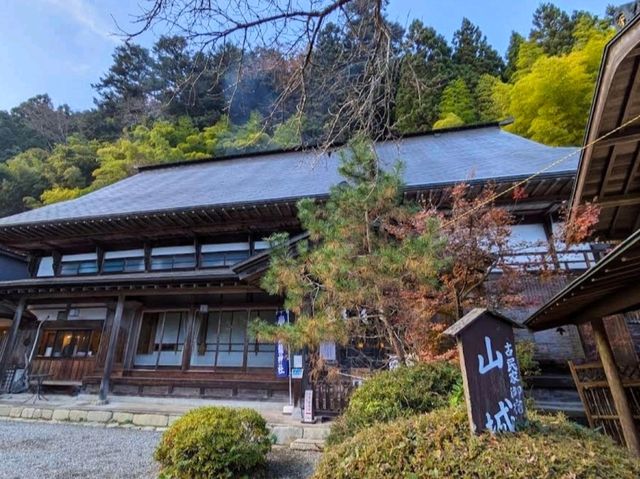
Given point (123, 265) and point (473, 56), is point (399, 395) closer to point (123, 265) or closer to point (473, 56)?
point (123, 265)

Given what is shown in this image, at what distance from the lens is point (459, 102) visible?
21.2 m

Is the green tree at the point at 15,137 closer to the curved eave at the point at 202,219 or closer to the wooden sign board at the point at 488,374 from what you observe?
the curved eave at the point at 202,219

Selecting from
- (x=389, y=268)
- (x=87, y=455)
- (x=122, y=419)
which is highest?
(x=389, y=268)

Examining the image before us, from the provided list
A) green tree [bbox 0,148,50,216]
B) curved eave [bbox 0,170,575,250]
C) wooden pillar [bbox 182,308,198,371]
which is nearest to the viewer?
curved eave [bbox 0,170,575,250]

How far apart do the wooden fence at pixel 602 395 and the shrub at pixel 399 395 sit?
7.88ft

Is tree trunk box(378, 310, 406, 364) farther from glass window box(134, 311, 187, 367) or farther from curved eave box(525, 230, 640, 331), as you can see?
glass window box(134, 311, 187, 367)

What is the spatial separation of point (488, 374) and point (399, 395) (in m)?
1.50

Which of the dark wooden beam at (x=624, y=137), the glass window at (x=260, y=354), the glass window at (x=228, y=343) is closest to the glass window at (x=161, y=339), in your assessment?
the glass window at (x=228, y=343)

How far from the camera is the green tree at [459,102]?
2078 centimetres

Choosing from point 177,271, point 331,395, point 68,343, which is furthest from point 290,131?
point 68,343

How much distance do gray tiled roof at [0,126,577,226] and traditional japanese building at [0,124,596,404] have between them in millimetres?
85

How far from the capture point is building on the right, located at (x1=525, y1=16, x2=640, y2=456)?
9.46 feet

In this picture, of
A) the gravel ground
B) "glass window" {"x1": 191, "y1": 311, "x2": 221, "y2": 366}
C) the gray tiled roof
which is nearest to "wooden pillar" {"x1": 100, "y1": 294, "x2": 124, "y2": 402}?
the gravel ground

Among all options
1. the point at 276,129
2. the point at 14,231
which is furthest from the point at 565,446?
the point at 14,231
